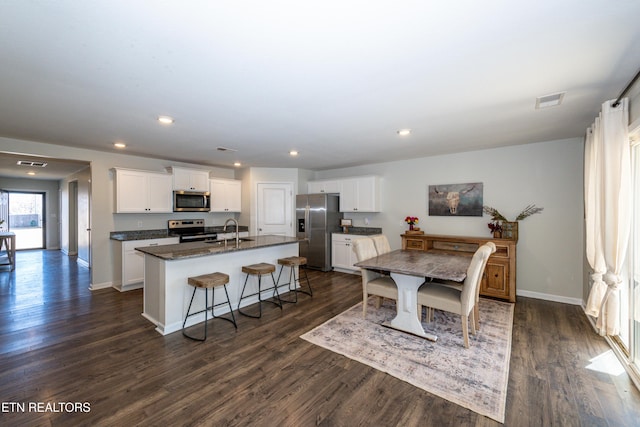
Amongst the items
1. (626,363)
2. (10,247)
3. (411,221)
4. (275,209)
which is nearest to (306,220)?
(275,209)

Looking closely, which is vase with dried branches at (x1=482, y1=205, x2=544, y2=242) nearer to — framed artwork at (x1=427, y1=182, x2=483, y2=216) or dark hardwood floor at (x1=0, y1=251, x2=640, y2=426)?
framed artwork at (x1=427, y1=182, x2=483, y2=216)

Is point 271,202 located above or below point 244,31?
below

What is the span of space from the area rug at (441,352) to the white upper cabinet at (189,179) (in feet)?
13.3

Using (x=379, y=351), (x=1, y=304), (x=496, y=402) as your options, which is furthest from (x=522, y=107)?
(x=1, y=304)

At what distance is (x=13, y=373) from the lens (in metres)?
2.28

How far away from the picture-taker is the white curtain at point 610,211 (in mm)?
2305

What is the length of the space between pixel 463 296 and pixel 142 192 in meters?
5.42

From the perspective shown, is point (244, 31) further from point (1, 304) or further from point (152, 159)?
point (1, 304)

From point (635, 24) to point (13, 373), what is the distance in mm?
5073

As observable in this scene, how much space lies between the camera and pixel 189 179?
5578 millimetres

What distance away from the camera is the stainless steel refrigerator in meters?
6.02

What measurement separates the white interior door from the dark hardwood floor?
120 inches

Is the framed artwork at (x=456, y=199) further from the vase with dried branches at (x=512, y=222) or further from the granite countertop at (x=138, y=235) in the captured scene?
the granite countertop at (x=138, y=235)

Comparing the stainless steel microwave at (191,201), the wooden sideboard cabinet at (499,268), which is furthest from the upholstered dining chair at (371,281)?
the stainless steel microwave at (191,201)
